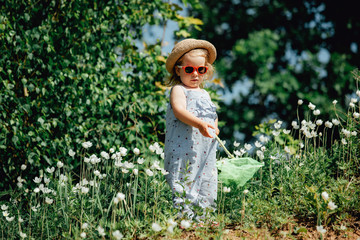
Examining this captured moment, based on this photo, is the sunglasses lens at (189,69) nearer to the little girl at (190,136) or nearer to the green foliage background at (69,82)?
the little girl at (190,136)

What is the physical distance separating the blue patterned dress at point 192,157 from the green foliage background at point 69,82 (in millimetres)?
1784

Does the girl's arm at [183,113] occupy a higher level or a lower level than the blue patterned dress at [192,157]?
higher

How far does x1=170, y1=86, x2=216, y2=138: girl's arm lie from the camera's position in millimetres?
3070

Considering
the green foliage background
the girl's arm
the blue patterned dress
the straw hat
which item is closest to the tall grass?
the blue patterned dress

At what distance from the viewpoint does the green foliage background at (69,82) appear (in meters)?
4.48

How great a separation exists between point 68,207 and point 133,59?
2.65 m

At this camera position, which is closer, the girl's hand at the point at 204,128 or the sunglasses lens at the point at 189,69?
the girl's hand at the point at 204,128

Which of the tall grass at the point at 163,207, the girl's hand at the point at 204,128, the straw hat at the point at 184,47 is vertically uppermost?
the straw hat at the point at 184,47

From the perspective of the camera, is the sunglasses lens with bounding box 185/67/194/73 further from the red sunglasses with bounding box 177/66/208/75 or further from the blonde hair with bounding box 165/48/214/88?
the blonde hair with bounding box 165/48/214/88

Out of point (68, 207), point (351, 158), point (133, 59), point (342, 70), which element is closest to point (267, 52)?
point (342, 70)

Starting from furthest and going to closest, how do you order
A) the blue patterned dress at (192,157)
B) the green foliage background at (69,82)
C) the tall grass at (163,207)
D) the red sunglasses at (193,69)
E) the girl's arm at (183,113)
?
1. the green foliage background at (69,82)
2. the red sunglasses at (193,69)
3. the blue patterned dress at (192,157)
4. the girl's arm at (183,113)
5. the tall grass at (163,207)

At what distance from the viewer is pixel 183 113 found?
3.12 meters

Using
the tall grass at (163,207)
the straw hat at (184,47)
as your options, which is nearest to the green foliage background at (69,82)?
the tall grass at (163,207)

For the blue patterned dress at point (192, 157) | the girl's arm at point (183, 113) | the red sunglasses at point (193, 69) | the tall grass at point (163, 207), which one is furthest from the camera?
the red sunglasses at point (193, 69)
